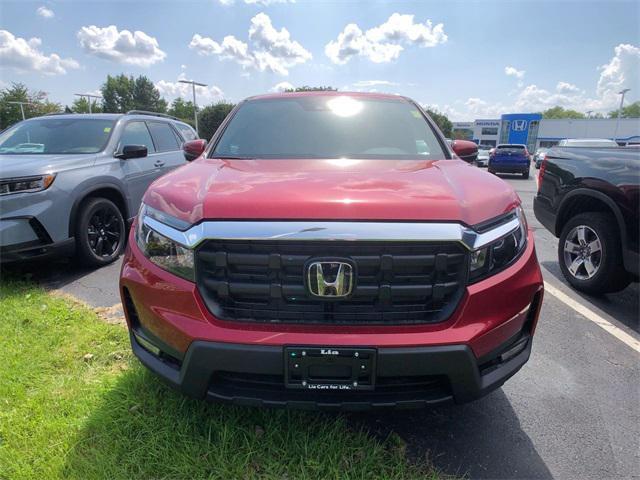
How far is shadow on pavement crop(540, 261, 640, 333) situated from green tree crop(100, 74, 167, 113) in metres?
92.9

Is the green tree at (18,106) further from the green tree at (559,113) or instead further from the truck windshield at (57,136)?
the green tree at (559,113)

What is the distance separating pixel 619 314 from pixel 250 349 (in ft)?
12.0

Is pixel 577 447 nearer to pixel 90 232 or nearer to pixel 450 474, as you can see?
pixel 450 474

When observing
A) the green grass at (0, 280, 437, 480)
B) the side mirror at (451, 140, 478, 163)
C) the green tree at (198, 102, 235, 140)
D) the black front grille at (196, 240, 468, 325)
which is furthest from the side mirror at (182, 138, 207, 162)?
the green tree at (198, 102, 235, 140)

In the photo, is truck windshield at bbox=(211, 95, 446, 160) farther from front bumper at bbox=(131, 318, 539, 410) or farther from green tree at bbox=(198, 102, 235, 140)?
green tree at bbox=(198, 102, 235, 140)

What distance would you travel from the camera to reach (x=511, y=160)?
20.0 metres

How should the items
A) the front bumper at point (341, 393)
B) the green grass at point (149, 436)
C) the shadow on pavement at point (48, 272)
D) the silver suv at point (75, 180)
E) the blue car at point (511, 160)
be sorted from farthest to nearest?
the blue car at point (511, 160) → the shadow on pavement at point (48, 272) → the silver suv at point (75, 180) → the green grass at point (149, 436) → the front bumper at point (341, 393)

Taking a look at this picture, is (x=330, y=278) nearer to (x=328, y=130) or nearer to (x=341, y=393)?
(x=341, y=393)

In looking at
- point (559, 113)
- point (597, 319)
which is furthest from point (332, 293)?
point (559, 113)

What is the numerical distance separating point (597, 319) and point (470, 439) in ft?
7.33

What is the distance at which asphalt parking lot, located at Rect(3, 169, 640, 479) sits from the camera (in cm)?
200

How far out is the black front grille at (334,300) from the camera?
1.65 meters

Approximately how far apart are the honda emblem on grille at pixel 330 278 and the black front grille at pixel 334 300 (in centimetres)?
3

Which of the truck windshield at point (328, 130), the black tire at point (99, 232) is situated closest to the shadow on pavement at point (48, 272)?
the black tire at point (99, 232)
